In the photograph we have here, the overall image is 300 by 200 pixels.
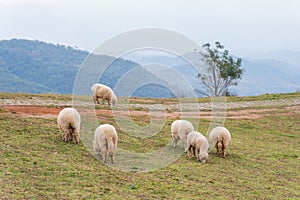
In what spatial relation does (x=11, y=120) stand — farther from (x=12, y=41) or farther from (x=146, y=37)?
(x=12, y=41)

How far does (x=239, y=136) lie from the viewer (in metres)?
20.3

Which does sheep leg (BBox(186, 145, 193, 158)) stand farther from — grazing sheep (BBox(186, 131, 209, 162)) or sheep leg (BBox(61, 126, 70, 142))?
sheep leg (BBox(61, 126, 70, 142))

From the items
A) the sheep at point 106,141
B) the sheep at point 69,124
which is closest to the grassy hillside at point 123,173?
the sheep at point 69,124

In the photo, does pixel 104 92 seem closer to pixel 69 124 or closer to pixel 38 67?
pixel 69 124

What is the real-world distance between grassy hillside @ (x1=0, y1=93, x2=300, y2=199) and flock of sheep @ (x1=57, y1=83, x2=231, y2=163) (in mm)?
376

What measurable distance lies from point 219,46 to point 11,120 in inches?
1574

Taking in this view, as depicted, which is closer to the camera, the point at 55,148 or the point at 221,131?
the point at 55,148

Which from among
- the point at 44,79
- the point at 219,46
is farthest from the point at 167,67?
the point at 44,79

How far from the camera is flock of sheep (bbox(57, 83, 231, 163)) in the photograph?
12.3m

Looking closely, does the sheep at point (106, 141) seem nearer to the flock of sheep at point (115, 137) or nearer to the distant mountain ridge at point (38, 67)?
the flock of sheep at point (115, 137)

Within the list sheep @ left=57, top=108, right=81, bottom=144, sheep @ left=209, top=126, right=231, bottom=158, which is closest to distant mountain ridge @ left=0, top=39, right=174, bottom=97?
sheep @ left=209, top=126, right=231, bottom=158

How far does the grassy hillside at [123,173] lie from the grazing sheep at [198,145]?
26 cm

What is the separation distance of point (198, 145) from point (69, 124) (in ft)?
14.3

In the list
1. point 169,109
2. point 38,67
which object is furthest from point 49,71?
point 169,109
